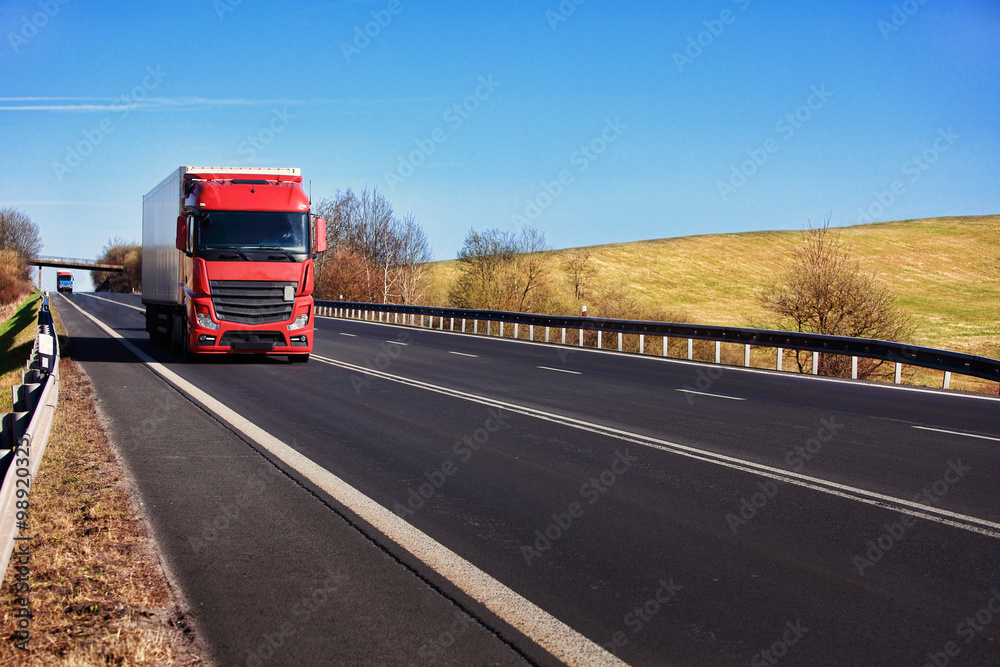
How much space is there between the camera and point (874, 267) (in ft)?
232

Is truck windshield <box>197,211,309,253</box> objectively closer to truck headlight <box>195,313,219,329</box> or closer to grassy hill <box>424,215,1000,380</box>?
truck headlight <box>195,313,219,329</box>

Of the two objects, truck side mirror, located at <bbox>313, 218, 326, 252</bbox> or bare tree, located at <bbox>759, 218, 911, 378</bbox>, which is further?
bare tree, located at <bbox>759, 218, 911, 378</bbox>

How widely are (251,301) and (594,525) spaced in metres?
12.5

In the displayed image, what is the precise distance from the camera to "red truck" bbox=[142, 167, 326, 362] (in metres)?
16.6

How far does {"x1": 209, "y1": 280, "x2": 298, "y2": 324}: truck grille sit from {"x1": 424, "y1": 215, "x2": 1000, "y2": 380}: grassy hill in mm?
28310

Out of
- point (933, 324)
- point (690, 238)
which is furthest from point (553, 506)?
point (690, 238)

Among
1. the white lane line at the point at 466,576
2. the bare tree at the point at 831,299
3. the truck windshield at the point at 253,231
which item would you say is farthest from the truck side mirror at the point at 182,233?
the bare tree at the point at 831,299

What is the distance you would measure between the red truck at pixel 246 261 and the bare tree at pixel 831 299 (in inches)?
626

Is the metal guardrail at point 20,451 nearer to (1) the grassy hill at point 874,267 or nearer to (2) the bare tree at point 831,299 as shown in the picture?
(2) the bare tree at point 831,299

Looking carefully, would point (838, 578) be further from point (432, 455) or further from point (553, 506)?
point (432, 455)

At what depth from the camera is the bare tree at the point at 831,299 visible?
85.9 feet

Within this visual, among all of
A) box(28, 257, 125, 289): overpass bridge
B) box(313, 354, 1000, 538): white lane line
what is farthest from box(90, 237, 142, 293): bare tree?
box(313, 354, 1000, 538): white lane line

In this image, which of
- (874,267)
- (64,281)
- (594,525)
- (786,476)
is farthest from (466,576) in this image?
(64,281)

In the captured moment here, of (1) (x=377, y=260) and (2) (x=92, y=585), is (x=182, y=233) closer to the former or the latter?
(2) (x=92, y=585)
